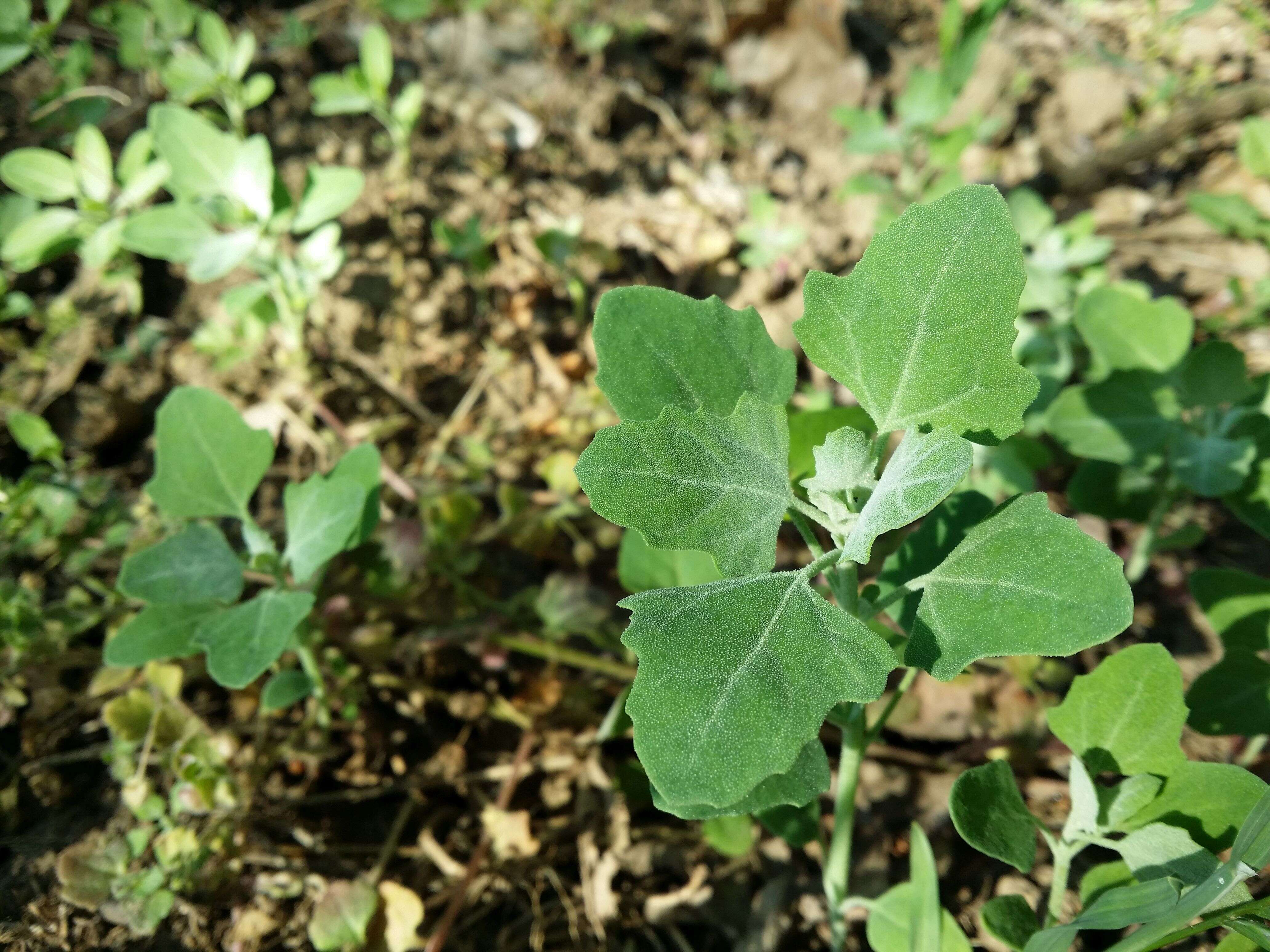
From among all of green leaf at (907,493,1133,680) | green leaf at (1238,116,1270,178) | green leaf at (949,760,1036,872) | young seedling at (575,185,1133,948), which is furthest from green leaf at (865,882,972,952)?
green leaf at (1238,116,1270,178)

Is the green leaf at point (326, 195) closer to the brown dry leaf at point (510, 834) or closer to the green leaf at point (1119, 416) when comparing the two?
the brown dry leaf at point (510, 834)

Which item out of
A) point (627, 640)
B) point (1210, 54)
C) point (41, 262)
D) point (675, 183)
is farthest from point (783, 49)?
point (627, 640)

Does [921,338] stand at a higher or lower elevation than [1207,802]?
higher

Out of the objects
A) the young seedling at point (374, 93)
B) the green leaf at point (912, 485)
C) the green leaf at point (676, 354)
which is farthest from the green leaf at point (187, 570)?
the young seedling at point (374, 93)

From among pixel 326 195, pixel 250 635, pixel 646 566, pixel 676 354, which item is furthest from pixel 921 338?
pixel 326 195

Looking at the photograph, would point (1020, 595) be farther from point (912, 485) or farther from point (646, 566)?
point (646, 566)
